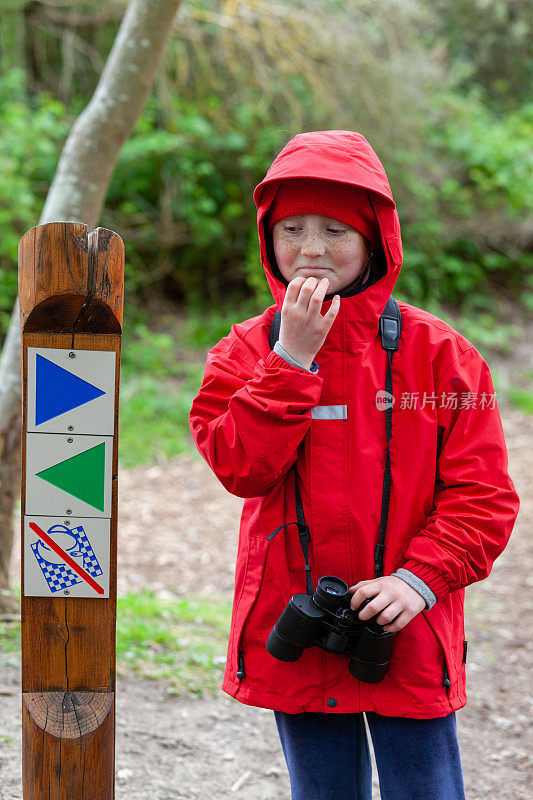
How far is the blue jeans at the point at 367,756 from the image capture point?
1743 millimetres

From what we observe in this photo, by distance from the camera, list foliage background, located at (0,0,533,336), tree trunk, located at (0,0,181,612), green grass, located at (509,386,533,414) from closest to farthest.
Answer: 1. tree trunk, located at (0,0,181,612)
2. foliage background, located at (0,0,533,336)
3. green grass, located at (509,386,533,414)

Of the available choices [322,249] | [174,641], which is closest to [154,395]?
[174,641]

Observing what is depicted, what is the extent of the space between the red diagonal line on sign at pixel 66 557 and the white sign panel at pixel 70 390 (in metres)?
0.23

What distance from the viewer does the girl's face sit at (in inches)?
70.5

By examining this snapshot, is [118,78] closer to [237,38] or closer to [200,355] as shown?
[237,38]

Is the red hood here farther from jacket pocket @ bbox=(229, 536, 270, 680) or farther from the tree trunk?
the tree trunk

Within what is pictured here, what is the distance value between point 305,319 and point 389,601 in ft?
2.03

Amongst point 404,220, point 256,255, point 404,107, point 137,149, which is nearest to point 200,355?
point 256,255

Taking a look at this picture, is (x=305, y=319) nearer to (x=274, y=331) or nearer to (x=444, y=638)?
(x=274, y=331)

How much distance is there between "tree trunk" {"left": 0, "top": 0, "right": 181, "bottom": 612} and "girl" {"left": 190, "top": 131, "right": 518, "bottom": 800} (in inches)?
82.3

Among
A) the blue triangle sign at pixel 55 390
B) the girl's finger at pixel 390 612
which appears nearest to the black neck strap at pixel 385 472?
the girl's finger at pixel 390 612

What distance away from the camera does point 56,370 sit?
69.7 inches

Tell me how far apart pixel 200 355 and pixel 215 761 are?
6.96 metres

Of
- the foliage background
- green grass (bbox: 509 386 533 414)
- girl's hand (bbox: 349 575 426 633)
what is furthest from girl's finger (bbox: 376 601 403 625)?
green grass (bbox: 509 386 533 414)
